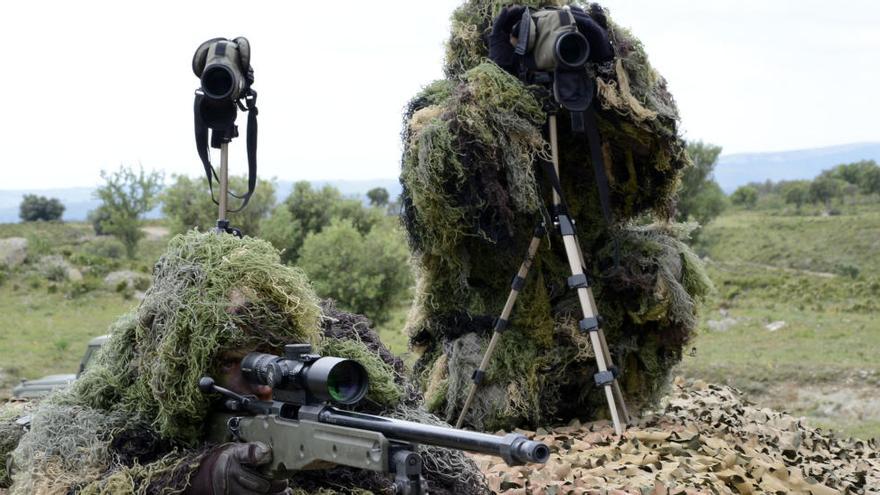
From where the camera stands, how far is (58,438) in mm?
4031

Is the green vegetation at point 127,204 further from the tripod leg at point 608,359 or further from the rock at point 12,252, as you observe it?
the tripod leg at point 608,359

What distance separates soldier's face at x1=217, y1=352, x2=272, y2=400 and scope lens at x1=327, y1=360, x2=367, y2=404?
0.57 meters

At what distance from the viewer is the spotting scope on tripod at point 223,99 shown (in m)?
5.41

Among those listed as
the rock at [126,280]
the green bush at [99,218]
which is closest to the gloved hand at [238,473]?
the rock at [126,280]

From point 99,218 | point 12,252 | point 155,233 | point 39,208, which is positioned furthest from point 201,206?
point 39,208

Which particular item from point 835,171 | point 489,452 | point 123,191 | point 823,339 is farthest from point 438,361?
point 835,171

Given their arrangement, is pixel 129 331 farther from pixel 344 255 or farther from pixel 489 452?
pixel 344 255

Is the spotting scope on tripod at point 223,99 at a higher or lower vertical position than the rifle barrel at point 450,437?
higher

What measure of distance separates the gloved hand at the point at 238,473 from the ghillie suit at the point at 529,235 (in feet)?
9.67

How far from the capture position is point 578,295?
6621mm

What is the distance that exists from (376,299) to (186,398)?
11524 millimetres

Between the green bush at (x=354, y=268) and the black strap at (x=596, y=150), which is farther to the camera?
the green bush at (x=354, y=268)

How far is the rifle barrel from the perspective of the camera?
277cm

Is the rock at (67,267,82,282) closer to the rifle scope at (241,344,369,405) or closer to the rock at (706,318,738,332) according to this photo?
the rock at (706,318,738,332)
